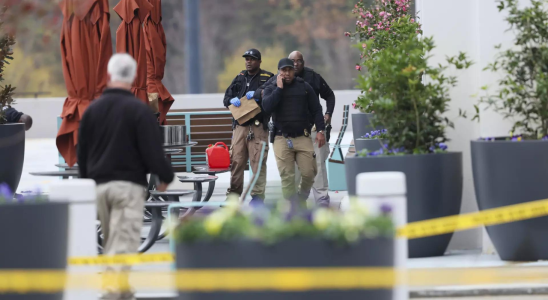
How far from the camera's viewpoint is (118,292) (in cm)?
526

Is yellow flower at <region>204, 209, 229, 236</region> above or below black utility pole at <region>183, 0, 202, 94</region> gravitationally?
below

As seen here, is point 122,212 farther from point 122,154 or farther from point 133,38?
point 133,38

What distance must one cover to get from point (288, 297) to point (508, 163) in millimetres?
3357

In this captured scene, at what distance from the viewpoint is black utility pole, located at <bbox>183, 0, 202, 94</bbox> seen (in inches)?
1040

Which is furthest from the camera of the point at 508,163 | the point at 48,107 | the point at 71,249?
the point at 48,107

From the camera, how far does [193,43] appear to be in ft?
→ 88.9

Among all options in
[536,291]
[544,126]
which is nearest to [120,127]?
[536,291]

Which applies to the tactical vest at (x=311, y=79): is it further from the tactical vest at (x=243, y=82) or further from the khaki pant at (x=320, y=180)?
the khaki pant at (x=320, y=180)

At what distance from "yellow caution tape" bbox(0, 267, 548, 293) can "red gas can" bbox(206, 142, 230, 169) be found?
11.8ft

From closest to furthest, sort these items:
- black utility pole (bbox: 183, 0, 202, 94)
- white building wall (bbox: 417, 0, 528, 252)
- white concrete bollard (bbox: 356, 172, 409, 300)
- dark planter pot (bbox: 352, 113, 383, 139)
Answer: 1. white concrete bollard (bbox: 356, 172, 409, 300)
2. white building wall (bbox: 417, 0, 528, 252)
3. dark planter pot (bbox: 352, 113, 383, 139)
4. black utility pole (bbox: 183, 0, 202, 94)

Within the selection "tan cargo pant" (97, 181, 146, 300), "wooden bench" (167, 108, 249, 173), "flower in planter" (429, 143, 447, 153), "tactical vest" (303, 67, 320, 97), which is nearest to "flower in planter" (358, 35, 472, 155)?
"flower in planter" (429, 143, 447, 153)

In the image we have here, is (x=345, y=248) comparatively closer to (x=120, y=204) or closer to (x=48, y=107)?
(x=120, y=204)

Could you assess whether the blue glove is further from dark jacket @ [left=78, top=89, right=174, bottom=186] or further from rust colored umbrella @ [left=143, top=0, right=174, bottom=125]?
dark jacket @ [left=78, top=89, right=174, bottom=186]

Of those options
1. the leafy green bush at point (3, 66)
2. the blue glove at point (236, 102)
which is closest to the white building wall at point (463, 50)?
the blue glove at point (236, 102)
